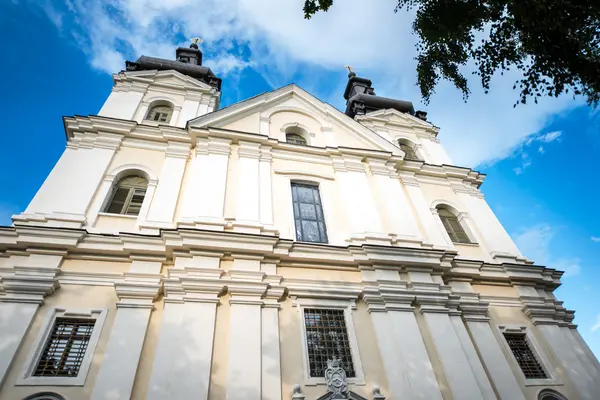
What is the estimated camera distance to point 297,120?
14828 mm

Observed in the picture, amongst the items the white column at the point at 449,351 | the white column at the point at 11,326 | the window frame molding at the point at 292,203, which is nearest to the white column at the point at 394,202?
the window frame molding at the point at 292,203

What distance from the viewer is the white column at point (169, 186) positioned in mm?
9359

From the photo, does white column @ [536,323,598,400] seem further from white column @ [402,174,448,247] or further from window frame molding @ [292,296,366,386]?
window frame molding @ [292,296,366,386]

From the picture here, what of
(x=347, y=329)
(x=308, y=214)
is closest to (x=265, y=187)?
(x=308, y=214)

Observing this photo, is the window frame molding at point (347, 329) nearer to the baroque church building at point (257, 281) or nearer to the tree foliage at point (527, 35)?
the baroque church building at point (257, 281)

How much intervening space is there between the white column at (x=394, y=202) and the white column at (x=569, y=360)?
13.6 feet

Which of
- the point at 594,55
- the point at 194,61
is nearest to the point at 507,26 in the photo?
the point at 594,55

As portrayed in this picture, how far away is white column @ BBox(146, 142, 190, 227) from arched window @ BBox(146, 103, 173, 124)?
8.83 ft

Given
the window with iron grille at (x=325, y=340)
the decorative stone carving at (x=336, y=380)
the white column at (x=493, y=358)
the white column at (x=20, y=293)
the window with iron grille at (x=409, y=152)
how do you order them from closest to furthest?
1. the white column at (x=20, y=293)
2. the decorative stone carving at (x=336, y=380)
3. the window with iron grille at (x=325, y=340)
4. the white column at (x=493, y=358)
5. the window with iron grille at (x=409, y=152)

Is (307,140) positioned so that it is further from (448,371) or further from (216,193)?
(448,371)

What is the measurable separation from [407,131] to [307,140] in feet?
20.4

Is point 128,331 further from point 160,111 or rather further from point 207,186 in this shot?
point 160,111

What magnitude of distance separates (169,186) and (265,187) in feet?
9.02

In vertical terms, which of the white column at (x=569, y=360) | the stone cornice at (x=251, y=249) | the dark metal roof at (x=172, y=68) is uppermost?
the dark metal roof at (x=172, y=68)
